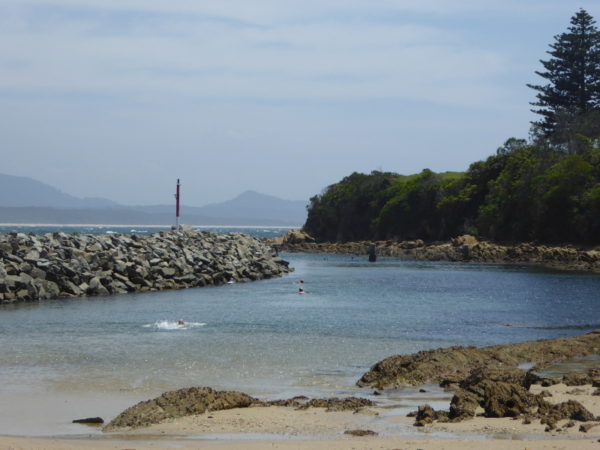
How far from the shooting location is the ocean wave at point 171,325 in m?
25.5

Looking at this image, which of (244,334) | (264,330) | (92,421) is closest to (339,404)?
(92,421)

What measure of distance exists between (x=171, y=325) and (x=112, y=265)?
1564 centimetres

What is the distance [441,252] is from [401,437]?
70168 millimetres

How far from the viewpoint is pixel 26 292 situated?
34125mm

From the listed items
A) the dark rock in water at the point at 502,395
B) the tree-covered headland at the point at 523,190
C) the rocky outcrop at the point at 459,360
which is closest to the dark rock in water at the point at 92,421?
the rocky outcrop at the point at 459,360

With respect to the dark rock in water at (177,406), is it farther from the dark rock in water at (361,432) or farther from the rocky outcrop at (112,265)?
the rocky outcrop at (112,265)

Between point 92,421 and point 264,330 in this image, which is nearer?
point 92,421

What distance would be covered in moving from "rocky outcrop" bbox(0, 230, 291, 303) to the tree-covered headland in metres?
30.9

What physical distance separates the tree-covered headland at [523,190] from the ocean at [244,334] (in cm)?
2811

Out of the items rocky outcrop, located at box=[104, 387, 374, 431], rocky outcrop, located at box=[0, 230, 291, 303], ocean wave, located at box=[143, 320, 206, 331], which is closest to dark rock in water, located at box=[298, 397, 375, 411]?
rocky outcrop, located at box=[104, 387, 374, 431]

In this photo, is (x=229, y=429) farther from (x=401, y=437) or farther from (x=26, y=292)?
(x=26, y=292)

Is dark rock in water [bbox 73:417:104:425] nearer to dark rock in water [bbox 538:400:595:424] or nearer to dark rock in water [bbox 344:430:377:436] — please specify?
dark rock in water [bbox 344:430:377:436]

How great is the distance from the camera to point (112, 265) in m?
40.8

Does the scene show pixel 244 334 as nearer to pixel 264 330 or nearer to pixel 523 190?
pixel 264 330
